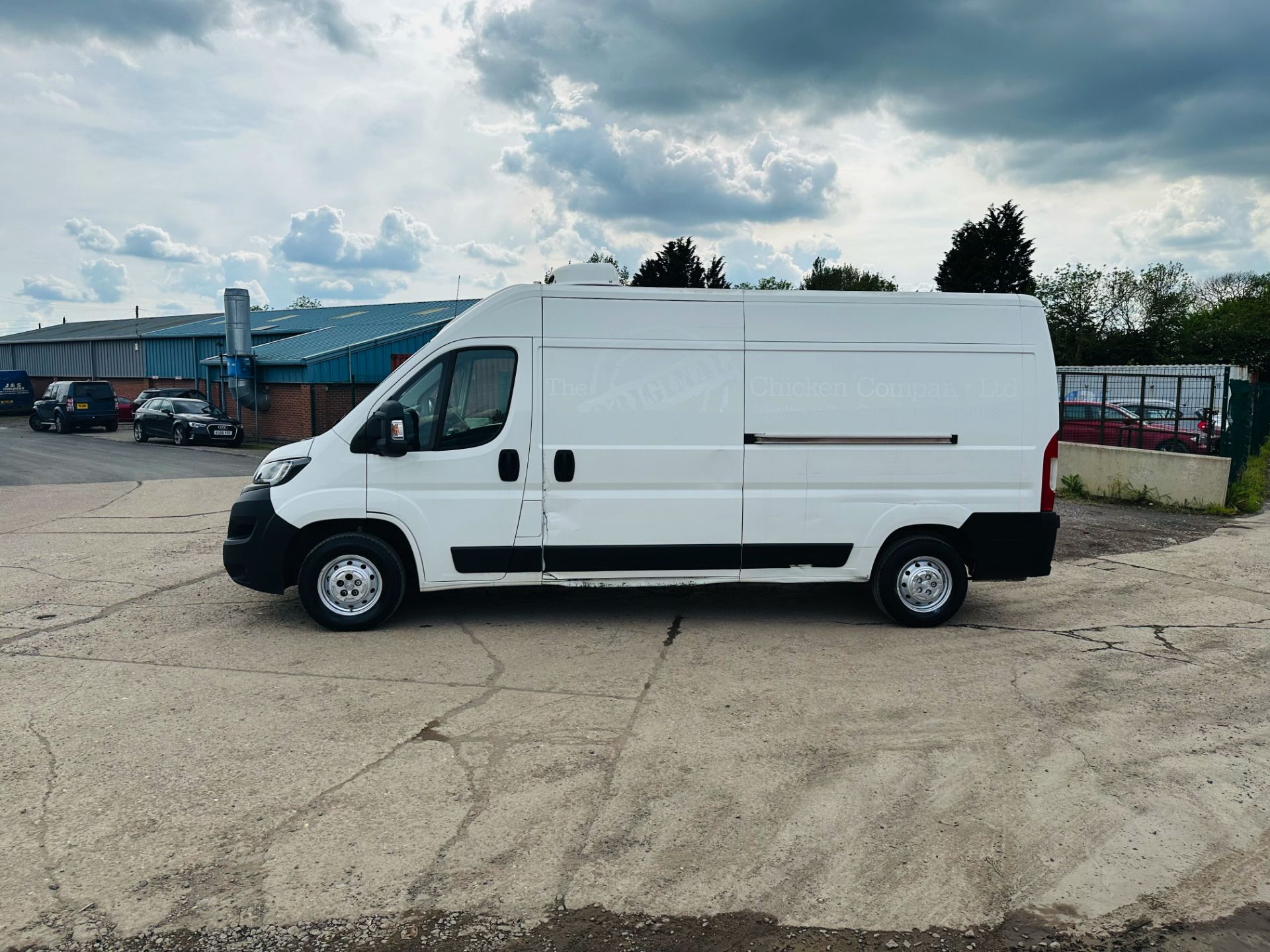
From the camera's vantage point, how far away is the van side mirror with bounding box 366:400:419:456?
674 cm

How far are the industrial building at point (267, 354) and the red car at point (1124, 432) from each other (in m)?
12.2

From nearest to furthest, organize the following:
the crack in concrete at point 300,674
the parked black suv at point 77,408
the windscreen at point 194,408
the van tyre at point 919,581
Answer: the crack in concrete at point 300,674 → the van tyre at point 919,581 → the windscreen at point 194,408 → the parked black suv at point 77,408

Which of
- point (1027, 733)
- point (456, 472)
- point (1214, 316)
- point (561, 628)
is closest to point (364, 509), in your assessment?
point (456, 472)

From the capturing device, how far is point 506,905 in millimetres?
3502

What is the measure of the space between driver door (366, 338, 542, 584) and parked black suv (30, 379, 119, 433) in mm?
31915

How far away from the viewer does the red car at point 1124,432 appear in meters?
16.2

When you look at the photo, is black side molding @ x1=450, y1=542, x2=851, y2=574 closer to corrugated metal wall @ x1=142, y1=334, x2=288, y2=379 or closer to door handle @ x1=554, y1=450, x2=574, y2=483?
door handle @ x1=554, y1=450, x2=574, y2=483

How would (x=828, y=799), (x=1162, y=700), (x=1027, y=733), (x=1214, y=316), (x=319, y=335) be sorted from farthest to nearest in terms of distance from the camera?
(x=1214, y=316) → (x=319, y=335) → (x=1162, y=700) → (x=1027, y=733) → (x=828, y=799)

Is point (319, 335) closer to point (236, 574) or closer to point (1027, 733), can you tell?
point (236, 574)

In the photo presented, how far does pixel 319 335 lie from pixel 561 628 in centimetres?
2951

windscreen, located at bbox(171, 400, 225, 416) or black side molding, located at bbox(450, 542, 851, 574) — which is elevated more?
windscreen, located at bbox(171, 400, 225, 416)

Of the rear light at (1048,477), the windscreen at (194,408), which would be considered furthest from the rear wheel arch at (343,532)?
the windscreen at (194,408)

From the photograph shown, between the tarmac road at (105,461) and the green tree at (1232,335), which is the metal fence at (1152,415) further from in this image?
the green tree at (1232,335)

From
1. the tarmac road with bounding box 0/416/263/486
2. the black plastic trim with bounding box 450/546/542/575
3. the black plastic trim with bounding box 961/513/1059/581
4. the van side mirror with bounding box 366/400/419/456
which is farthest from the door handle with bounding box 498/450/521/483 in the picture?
the tarmac road with bounding box 0/416/263/486
